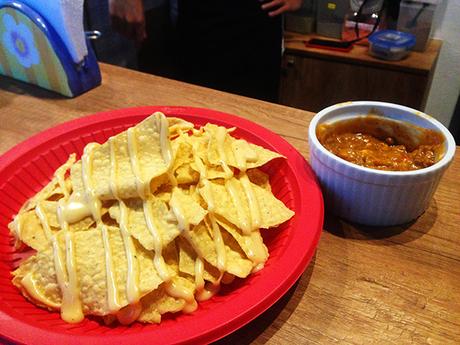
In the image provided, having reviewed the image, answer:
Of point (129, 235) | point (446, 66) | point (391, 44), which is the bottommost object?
point (446, 66)

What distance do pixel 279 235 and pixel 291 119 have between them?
0.45 metres

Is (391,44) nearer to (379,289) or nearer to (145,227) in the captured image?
(379,289)

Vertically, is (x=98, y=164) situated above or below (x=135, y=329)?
above

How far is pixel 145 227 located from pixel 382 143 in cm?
45

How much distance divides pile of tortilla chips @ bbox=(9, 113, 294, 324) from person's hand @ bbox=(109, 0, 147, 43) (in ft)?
3.15

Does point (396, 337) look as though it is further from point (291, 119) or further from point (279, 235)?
point (291, 119)

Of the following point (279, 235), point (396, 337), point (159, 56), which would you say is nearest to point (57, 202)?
point (279, 235)

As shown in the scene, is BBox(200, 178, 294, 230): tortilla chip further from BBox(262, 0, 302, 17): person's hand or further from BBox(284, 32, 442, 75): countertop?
BBox(284, 32, 442, 75): countertop

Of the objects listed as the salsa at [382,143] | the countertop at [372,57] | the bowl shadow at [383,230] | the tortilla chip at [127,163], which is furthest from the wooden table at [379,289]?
the countertop at [372,57]

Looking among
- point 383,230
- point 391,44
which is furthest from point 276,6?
point 383,230

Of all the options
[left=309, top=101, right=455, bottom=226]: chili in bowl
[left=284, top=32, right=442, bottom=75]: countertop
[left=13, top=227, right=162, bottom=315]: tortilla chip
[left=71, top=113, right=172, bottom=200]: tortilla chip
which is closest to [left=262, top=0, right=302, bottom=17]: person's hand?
[left=284, top=32, right=442, bottom=75]: countertop

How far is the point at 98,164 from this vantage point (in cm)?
75

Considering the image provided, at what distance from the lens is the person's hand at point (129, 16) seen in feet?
5.14

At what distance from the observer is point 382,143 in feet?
2.64
